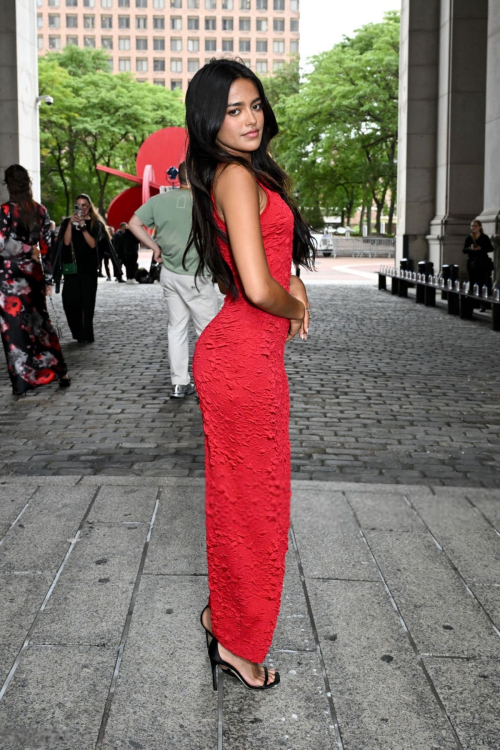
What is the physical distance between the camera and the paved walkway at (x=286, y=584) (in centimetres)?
296

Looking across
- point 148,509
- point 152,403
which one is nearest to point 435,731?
point 148,509

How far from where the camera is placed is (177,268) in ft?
27.6

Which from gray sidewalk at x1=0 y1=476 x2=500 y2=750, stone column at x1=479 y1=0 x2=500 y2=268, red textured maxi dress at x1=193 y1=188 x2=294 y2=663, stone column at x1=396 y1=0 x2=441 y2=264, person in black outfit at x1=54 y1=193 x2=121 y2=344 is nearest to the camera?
gray sidewalk at x1=0 y1=476 x2=500 y2=750

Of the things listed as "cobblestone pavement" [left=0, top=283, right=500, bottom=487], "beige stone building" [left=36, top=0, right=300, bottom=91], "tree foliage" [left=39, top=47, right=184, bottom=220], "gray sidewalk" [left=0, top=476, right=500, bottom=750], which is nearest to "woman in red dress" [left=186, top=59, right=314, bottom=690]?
"gray sidewalk" [left=0, top=476, right=500, bottom=750]

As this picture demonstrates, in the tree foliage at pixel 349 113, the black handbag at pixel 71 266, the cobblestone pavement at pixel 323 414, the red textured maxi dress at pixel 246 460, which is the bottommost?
the cobblestone pavement at pixel 323 414

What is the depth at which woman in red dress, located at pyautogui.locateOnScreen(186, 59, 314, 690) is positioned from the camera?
114 inches

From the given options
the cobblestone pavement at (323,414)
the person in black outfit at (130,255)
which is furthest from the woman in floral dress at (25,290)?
the person in black outfit at (130,255)

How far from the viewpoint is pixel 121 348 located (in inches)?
487

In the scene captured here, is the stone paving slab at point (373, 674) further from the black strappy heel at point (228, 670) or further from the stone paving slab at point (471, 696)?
the black strappy heel at point (228, 670)

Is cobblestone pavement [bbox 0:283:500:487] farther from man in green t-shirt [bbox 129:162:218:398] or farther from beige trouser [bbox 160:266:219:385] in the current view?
man in green t-shirt [bbox 129:162:218:398]

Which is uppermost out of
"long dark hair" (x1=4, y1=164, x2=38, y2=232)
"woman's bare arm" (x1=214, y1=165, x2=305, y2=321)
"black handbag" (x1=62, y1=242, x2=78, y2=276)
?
"long dark hair" (x1=4, y1=164, x2=38, y2=232)

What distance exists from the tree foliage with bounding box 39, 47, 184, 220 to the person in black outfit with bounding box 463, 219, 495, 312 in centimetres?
3955

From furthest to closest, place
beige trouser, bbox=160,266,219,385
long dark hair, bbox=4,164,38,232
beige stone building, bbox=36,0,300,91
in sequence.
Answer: beige stone building, bbox=36,0,300,91, beige trouser, bbox=160,266,219,385, long dark hair, bbox=4,164,38,232

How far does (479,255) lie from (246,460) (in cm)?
1523
